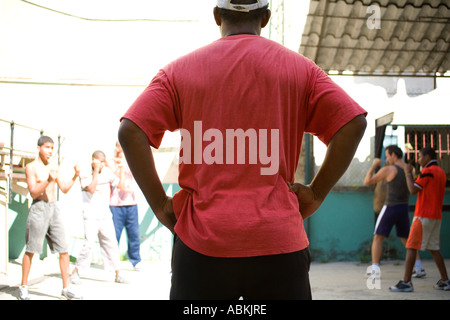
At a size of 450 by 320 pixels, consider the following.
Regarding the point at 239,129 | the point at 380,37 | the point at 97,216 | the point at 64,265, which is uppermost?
the point at 380,37

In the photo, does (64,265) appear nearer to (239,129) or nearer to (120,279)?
(120,279)

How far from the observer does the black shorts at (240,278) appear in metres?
1.64

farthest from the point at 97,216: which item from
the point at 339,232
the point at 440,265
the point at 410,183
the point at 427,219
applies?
the point at 339,232

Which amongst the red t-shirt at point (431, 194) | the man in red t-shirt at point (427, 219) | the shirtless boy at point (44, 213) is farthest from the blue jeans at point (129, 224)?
the red t-shirt at point (431, 194)

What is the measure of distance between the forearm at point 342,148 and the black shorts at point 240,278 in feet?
1.26

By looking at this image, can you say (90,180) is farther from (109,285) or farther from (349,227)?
(349,227)

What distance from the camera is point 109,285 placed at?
281 inches

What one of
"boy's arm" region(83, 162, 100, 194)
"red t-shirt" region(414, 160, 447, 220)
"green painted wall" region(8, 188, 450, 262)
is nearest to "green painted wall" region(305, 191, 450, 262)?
"green painted wall" region(8, 188, 450, 262)

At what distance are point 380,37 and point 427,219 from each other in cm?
473

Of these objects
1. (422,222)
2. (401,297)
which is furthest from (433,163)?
(401,297)

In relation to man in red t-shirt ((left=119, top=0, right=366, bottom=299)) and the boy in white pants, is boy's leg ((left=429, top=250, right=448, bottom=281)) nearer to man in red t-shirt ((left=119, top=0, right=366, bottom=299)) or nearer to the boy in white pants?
the boy in white pants

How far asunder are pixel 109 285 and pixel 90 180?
4.89ft

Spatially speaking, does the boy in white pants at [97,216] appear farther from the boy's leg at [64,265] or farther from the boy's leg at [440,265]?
the boy's leg at [440,265]

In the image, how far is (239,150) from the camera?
1.68m
